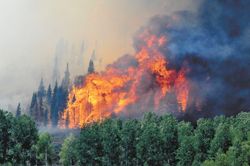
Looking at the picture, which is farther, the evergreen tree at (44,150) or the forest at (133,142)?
the evergreen tree at (44,150)

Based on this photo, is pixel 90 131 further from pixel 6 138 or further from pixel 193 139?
pixel 193 139

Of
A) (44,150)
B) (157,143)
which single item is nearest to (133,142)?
(157,143)

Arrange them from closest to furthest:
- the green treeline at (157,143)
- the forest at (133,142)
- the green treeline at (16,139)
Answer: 1. the green treeline at (157,143)
2. the forest at (133,142)
3. the green treeline at (16,139)

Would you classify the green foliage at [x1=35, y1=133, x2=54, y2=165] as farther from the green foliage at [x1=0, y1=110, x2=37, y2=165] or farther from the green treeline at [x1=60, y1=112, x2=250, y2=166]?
the green foliage at [x1=0, y1=110, x2=37, y2=165]

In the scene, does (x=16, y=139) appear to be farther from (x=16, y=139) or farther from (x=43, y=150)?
(x=43, y=150)

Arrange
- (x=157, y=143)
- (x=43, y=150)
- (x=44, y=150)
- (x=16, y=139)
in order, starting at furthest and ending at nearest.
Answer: (x=44, y=150) → (x=43, y=150) → (x=16, y=139) → (x=157, y=143)

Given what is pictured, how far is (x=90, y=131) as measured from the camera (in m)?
148

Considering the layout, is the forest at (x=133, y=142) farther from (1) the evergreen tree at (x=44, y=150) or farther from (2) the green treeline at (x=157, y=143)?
(1) the evergreen tree at (x=44, y=150)

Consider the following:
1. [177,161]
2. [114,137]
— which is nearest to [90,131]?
[114,137]

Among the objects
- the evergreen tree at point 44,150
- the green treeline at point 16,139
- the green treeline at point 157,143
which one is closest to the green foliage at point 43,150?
the evergreen tree at point 44,150

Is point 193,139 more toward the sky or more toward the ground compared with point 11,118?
more toward the ground

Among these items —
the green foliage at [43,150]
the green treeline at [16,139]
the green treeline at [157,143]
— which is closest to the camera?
the green treeline at [157,143]

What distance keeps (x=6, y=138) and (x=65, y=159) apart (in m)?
41.9

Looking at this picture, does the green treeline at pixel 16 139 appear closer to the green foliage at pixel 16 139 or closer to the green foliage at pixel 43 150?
the green foliage at pixel 16 139
